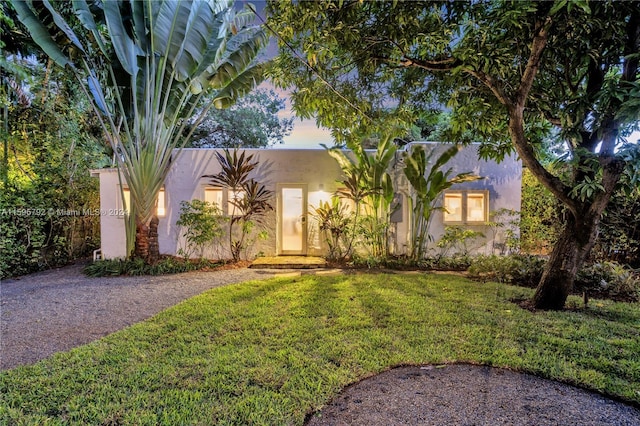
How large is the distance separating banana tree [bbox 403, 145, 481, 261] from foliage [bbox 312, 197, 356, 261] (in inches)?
67.0

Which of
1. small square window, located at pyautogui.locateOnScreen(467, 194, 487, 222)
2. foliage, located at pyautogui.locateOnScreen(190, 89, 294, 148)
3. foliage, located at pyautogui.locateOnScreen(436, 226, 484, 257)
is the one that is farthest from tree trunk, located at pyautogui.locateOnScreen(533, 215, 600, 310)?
foliage, located at pyautogui.locateOnScreen(190, 89, 294, 148)

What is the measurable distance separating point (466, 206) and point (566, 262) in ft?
13.8

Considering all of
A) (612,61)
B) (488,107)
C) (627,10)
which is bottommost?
(488,107)

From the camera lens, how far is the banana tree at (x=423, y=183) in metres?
7.47

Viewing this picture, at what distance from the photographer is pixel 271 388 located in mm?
2682

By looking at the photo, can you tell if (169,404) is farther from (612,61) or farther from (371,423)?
(612,61)

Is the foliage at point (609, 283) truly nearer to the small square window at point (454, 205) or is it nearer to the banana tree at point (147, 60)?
the small square window at point (454, 205)

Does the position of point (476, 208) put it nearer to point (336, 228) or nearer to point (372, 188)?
point (372, 188)

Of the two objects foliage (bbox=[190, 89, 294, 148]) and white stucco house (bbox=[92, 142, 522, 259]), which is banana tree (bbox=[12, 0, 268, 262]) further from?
foliage (bbox=[190, 89, 294, 148])

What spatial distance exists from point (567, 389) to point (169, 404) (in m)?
3.55

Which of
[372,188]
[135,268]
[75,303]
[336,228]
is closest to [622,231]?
[372,188]

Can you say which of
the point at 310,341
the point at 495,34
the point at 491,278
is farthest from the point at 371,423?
the point at 491,278

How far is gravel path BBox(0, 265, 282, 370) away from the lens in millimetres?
3742

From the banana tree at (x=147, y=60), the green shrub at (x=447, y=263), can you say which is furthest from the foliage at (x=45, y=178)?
the green shrub at (x=447, y=263)
